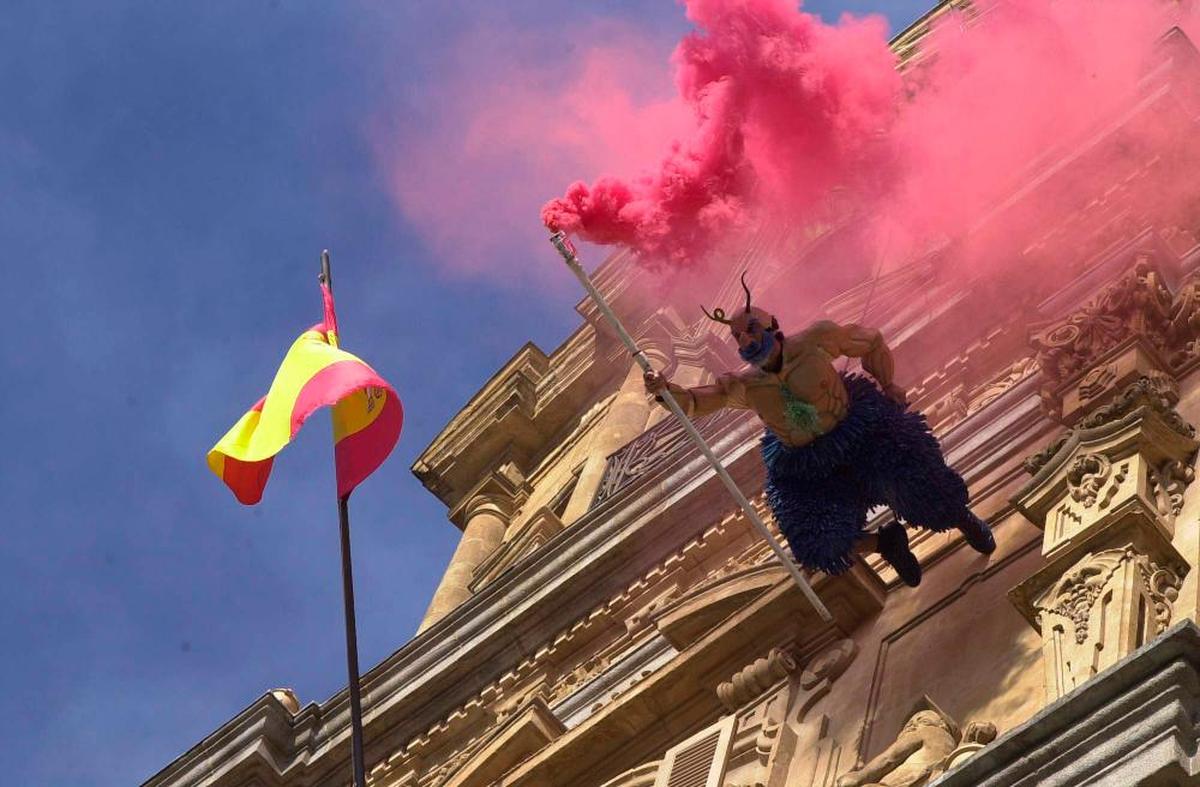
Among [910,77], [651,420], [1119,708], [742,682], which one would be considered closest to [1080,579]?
[1119,708]

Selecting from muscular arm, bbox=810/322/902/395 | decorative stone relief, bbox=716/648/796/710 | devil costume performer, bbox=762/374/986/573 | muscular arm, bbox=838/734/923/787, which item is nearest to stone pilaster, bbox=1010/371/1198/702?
devil costume performer, bbox=762/374/986/573

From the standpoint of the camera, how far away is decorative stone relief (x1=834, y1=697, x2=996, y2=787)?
12133mm

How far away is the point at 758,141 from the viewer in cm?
1850

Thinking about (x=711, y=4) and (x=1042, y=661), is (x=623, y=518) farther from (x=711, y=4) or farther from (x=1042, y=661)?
(x=1042, y=661)

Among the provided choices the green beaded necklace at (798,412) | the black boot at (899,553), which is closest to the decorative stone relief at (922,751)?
the black boot at (899,553)

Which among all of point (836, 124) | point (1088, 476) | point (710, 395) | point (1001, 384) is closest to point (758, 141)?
point (836, 124)

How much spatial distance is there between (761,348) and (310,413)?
4.39 meters

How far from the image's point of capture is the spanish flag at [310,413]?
17312 mm

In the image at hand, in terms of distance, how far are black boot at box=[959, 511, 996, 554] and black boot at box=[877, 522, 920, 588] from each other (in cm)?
34

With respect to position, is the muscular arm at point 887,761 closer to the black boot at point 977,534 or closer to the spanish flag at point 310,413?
the black boot at point 977,534

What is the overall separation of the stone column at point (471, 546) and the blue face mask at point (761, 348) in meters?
12.0

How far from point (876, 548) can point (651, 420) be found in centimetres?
1277

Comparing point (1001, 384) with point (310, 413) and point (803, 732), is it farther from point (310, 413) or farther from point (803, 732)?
point (310, 413)

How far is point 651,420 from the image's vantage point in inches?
1060
